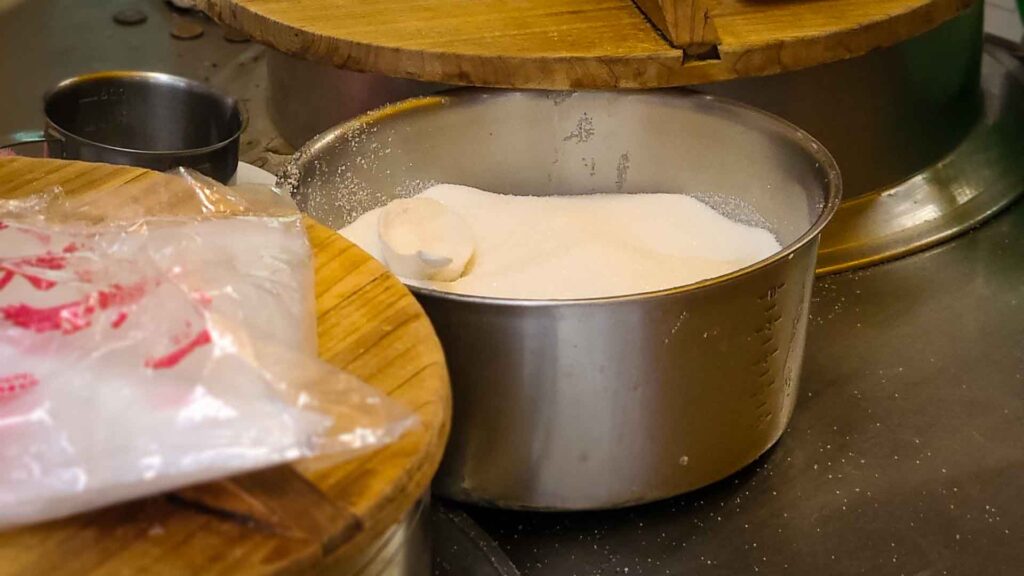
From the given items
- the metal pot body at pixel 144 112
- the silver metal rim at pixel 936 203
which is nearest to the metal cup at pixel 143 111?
the metal pot body at pixel 144 112

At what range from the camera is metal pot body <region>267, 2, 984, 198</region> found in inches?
28.0

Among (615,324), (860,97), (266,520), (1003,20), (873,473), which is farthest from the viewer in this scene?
(1003,20)

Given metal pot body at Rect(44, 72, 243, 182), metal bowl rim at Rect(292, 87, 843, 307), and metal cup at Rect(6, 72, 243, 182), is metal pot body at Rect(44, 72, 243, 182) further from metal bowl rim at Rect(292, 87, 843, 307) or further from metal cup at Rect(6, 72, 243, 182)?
metal bowl rim at Rect(292, 87, 843, 307)

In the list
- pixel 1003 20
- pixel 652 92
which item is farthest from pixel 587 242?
pixel 1003 20

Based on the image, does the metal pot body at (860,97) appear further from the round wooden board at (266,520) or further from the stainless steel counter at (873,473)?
the round wooden board at (266,520)

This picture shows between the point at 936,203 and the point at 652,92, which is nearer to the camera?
the point at 652,92

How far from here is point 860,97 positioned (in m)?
0.73


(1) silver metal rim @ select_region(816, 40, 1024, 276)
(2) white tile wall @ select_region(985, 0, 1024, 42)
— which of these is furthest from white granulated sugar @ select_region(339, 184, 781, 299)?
(2) white tile wall @ select_region(985, 0, 1024, 42)

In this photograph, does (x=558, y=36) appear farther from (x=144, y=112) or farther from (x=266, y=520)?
(x=266, y=520)

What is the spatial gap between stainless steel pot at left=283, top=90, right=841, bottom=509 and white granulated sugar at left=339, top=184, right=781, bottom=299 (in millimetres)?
22

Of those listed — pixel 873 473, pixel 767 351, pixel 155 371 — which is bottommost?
pixel 873 473

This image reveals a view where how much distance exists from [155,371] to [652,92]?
1.40 ft

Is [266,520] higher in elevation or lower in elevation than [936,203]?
higher

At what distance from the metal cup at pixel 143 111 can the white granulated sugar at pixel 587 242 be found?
19cm
